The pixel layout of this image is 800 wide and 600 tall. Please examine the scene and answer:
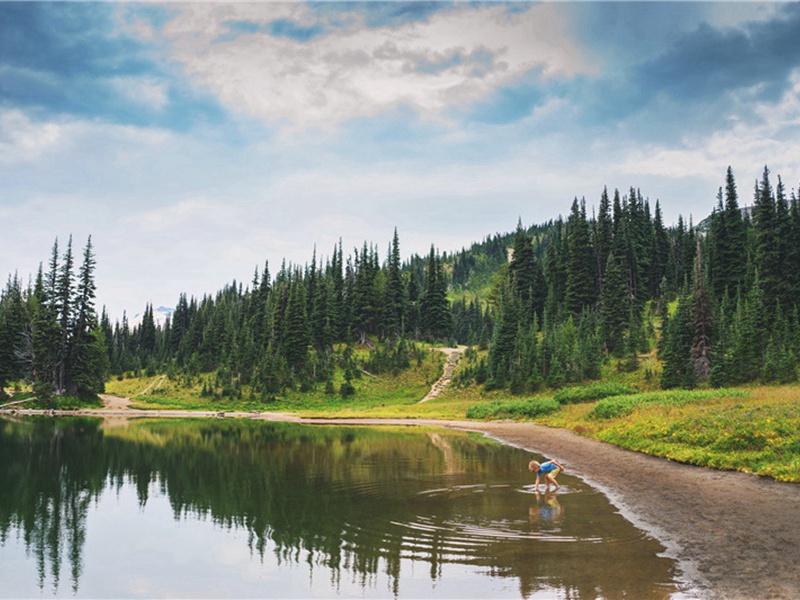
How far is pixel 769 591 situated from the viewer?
9.05 meters

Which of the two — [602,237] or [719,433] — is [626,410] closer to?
[719,433]

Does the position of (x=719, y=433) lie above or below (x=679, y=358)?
below

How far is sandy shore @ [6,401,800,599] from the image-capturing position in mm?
9781

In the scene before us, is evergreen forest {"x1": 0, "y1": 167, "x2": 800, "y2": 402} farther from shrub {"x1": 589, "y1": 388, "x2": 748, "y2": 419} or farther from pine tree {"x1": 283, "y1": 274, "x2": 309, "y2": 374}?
shrub {"x1": 589, "y1": 388, "x2": 748, "y2": 419}

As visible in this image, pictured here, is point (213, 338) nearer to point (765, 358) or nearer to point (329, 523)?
point (765, 358)

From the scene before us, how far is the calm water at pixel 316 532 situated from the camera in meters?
10.6

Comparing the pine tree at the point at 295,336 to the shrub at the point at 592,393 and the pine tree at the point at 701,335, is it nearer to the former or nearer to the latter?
the shrub at the point at 592,393

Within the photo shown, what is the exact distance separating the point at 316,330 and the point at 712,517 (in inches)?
3147

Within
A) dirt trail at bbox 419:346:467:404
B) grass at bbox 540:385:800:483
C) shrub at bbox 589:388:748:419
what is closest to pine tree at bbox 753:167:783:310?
shrub at bbox 589:388:748:419

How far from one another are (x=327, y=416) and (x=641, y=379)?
33.8m

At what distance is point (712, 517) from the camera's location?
554 inches

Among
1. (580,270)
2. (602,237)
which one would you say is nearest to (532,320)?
(580,270)

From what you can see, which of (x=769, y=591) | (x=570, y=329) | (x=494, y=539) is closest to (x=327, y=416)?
(x=570, y=329)

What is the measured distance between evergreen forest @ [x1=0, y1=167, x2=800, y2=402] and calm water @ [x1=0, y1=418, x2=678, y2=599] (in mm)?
35614
